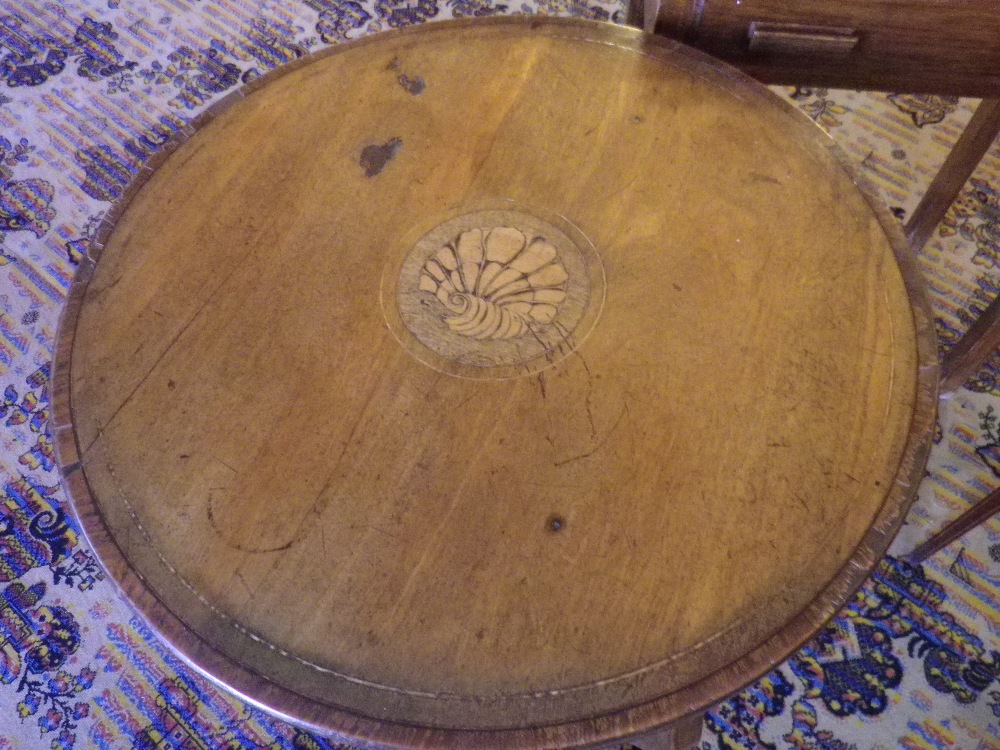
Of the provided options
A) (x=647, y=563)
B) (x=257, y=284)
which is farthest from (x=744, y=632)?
(x=257, y=284)

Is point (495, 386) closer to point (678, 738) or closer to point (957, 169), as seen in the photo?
point (678, 738)

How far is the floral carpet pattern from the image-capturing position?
120cm

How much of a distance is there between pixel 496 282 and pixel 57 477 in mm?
1075

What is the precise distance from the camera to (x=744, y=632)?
0.68 meters

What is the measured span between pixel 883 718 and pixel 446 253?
3.23ft

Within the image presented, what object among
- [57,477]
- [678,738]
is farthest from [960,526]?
[57,477]

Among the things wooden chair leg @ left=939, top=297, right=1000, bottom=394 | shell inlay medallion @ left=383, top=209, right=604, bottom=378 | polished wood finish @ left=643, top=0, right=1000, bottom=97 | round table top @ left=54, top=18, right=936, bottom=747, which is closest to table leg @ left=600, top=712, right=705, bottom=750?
round table top @ left=54, top=18, right=936, bottom=747

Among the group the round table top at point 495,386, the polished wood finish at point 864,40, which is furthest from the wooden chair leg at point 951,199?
the round table top at point 495,386

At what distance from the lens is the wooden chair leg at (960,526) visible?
107 centimetres

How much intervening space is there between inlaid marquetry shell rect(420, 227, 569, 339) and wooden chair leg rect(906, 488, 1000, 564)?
0.70 meters

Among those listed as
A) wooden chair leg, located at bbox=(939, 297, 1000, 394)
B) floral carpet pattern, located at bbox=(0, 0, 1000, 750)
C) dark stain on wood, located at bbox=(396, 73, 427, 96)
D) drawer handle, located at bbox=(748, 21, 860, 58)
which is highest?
drawer handle, located at bbox=(748, 21, 860, 58)

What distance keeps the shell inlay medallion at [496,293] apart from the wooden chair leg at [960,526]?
67cm

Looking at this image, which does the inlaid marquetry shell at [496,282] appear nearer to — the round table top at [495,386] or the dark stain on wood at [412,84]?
the round table top at [495,386]

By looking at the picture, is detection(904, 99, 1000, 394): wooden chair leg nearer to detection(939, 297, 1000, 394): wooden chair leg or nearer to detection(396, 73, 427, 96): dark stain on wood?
detection(939, 297, 1000, 394): wooden chair leg
